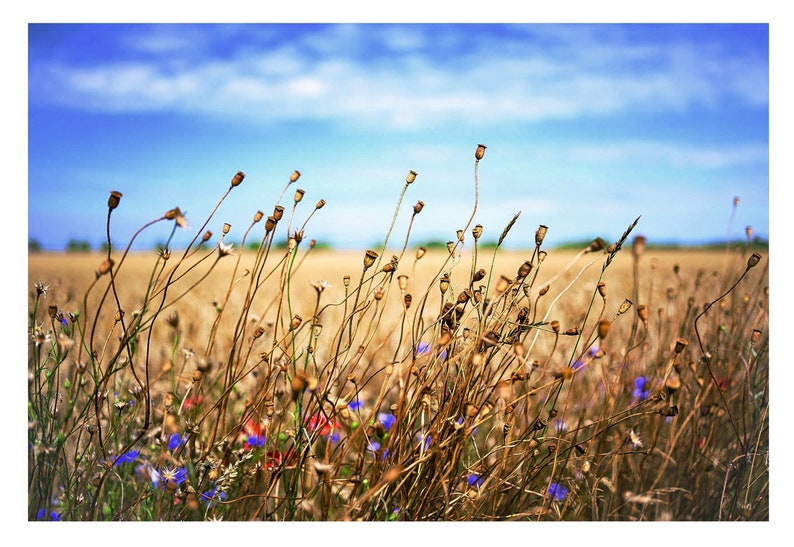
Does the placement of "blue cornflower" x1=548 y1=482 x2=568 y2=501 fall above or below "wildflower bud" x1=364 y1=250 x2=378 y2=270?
below

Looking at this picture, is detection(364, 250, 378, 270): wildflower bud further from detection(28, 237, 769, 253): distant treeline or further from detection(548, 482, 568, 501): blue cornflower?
detection(548, 482, 568, 501): blue cornflower

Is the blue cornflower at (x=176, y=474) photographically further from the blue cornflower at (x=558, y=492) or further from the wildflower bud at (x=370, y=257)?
the blue cornflower at (x=558, y=492)

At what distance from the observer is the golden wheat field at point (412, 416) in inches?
48.7

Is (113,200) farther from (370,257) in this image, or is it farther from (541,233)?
(541,233)

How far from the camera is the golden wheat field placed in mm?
1237

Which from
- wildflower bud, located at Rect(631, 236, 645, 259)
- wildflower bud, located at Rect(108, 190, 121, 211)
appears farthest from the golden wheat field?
wildflower bud, located at Rect(108, 190, 121, 211)

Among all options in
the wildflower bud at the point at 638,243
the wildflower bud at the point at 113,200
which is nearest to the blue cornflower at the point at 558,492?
the wildflower bud at the point at 638,243

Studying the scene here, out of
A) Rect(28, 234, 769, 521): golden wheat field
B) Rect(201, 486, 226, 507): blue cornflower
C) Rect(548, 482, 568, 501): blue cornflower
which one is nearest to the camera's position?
Rect(28, 234, 769, 521): golden wheat field

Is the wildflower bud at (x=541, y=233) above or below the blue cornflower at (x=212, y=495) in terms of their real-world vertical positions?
above

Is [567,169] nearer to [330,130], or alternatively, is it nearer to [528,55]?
[528,55]

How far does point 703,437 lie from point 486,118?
112 centimetres

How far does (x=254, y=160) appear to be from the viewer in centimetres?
202

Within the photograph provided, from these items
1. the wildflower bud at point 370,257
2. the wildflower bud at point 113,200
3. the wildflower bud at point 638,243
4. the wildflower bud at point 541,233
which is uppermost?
the wildflower bud at point 113,200
